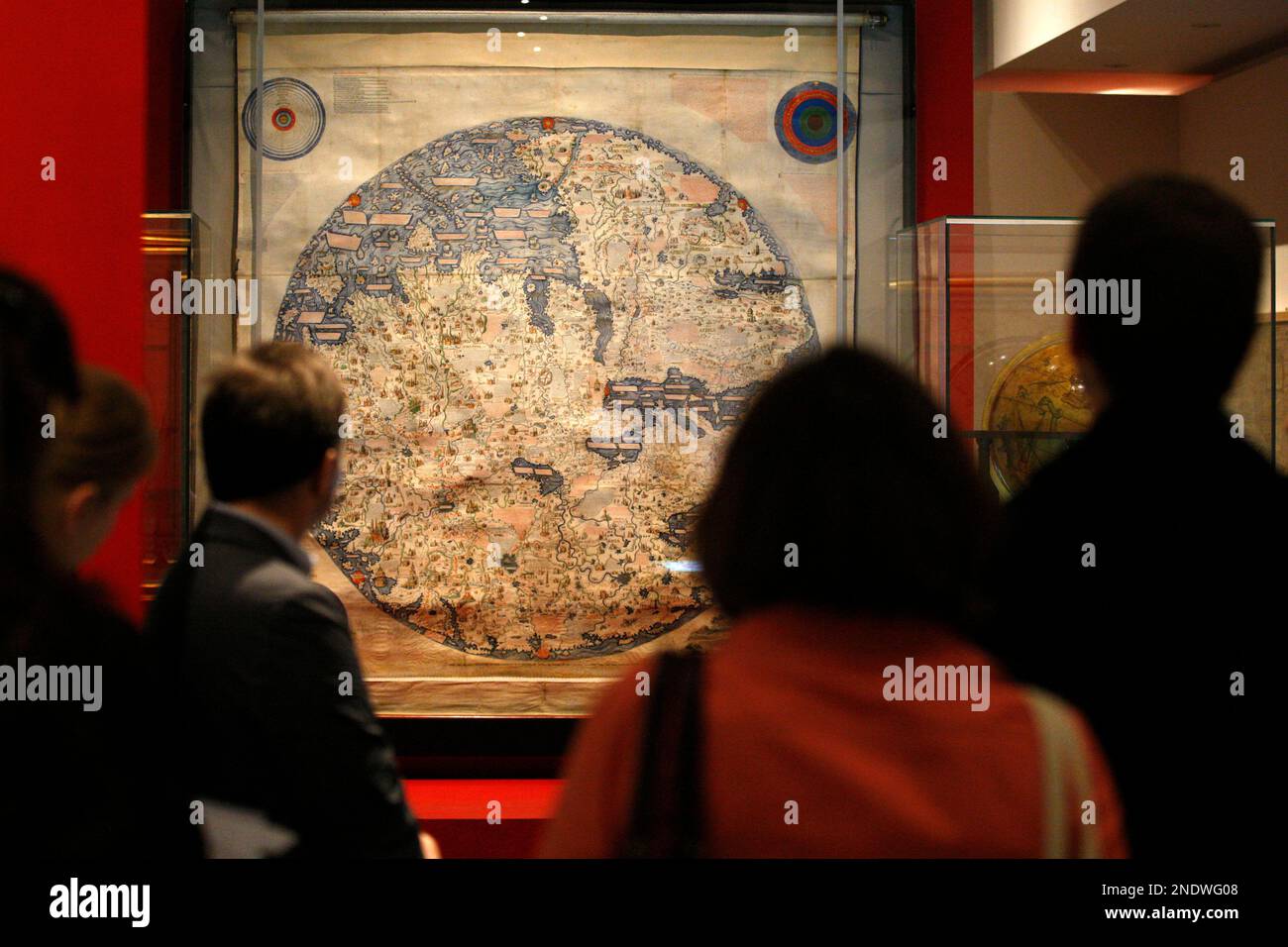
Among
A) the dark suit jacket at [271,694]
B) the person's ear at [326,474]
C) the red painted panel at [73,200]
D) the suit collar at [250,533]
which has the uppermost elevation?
the red painted panel at [73,200]

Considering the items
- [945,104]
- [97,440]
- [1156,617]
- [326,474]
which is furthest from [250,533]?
[945,104]

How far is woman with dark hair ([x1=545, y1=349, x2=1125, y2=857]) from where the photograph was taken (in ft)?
3.21

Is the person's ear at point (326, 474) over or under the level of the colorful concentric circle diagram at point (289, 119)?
under

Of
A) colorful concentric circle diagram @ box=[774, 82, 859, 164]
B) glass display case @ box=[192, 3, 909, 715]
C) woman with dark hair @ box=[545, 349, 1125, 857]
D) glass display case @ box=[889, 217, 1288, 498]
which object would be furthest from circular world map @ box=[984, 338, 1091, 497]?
woman with dark hair @ box=[545, 349, 1125, 857]

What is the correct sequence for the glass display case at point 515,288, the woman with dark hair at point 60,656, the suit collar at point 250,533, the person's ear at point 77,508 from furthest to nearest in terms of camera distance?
the glass display case at point 515,288, the person's ear at point 77,508, the suit collar at point 250,533, the woman with dark hair at point 60,656

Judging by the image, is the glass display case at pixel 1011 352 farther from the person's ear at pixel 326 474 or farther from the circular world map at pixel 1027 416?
the person's ear at pixel 326 474

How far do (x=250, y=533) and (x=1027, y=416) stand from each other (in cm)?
168

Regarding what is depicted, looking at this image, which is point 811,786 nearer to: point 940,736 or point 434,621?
point 940,736

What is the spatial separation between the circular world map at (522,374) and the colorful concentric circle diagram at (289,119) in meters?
0.19

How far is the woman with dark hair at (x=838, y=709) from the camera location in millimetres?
978

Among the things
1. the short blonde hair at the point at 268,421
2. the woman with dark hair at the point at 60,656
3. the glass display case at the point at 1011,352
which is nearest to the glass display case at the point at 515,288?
the glass display case at the point at 1011,352

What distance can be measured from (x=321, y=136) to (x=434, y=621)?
1.30 metres

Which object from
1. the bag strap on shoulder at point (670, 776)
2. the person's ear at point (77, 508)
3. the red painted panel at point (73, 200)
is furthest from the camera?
the red painted panel at point (73, 200)
